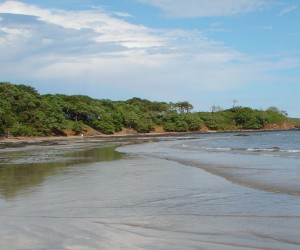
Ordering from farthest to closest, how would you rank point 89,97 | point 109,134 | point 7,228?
point 89,97 < point 109,134 < point 7,228

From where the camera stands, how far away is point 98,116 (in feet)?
337

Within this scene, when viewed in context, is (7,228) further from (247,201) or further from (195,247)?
(247,201)

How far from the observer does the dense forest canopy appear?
7950 centimetres

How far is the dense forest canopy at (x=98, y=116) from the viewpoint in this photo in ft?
261

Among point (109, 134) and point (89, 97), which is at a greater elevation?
point (89, 97)

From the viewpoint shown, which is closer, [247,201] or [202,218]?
[202,218]

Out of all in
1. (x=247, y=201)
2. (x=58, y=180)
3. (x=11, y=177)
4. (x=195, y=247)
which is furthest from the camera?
(x=11, y=177)

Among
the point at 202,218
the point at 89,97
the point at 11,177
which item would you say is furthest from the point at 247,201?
the point at 89,97

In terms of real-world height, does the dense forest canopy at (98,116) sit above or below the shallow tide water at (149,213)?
above

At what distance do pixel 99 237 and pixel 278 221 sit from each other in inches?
140

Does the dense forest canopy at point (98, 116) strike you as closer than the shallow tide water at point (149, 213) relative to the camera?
No

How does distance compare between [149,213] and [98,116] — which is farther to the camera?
[98,116]

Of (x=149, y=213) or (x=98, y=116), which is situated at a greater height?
(x=98, y=116)

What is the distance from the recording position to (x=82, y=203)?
1084 centimetres
